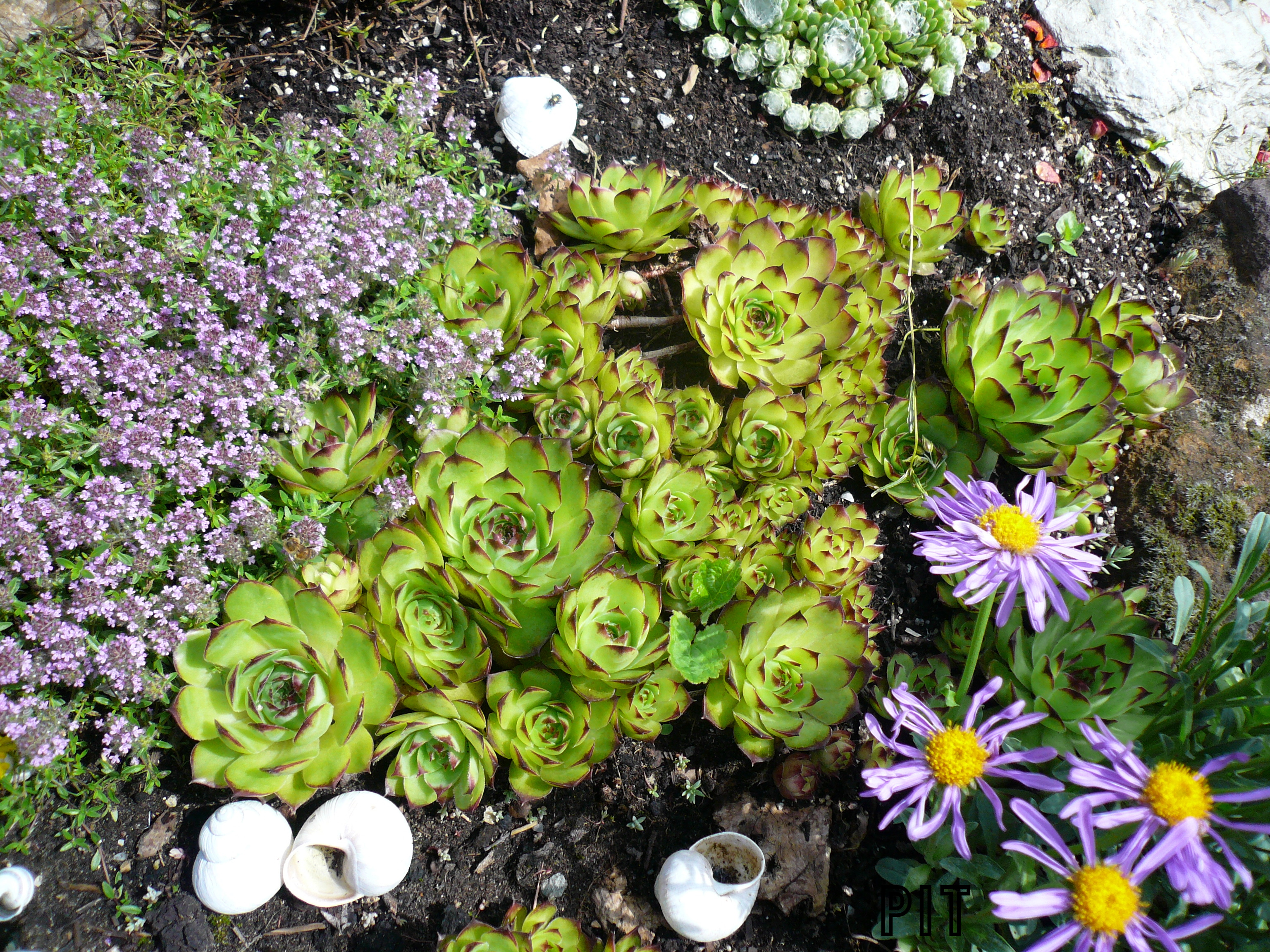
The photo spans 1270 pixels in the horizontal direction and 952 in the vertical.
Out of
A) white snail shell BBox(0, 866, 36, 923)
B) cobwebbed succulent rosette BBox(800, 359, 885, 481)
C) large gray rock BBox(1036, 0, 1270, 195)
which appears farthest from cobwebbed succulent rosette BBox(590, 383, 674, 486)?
large gray rock BBox(1036, 0, 1270, 195)

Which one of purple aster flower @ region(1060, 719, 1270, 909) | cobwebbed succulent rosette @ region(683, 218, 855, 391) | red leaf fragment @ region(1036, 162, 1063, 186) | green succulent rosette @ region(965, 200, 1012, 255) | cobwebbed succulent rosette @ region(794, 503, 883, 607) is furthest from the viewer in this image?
red leaf fragment @ region(1036, 162, 1063, 186)

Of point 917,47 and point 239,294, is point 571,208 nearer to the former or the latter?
point 239,294

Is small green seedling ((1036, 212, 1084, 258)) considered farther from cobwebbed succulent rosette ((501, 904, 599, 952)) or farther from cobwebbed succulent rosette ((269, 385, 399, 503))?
cobwebbed succulent rosette ((501, 904, 599, 952))

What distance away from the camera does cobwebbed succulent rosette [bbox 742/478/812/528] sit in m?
2.41

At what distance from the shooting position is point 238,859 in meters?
1.82

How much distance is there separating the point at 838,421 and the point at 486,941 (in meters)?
1.71

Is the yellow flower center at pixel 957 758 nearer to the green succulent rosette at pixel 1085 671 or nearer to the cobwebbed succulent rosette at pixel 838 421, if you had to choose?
the green succulent rosette at pixel 1085 671

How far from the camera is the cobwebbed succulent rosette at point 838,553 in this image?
2.28 meters

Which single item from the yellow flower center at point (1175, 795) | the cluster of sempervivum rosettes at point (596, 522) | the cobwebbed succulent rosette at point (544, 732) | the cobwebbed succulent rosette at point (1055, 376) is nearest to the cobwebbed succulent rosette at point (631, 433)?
the cluster of sempervivum rosettes at point (596, 522)

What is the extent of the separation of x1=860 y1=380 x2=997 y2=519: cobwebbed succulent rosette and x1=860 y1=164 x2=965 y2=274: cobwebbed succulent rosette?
1.70 ft

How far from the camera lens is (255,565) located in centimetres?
212

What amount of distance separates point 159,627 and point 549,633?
929 millimetres

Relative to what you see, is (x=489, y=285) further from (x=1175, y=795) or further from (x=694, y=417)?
(x=1175, y=795)

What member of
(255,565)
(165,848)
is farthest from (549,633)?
(165,848)
